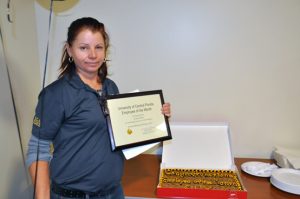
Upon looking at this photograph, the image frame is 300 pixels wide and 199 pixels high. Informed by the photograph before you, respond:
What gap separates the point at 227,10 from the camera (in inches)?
61.6

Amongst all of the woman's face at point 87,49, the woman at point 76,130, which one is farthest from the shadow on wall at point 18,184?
the woman's face at point 87,49

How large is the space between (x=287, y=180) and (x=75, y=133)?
3.28 feet

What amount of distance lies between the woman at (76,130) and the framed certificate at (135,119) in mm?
50

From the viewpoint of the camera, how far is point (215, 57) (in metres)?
1.62

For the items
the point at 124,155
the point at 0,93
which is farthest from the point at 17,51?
the point at 124,155

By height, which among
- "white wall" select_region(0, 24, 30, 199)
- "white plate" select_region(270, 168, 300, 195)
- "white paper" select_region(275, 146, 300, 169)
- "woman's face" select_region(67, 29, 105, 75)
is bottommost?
"white plate" select_region(270, 168, 300, 195)

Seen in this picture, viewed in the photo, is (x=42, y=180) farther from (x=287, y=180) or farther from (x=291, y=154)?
(x=291, y=154)

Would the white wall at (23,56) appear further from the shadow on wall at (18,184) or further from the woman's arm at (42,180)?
the woman's arm at (42,180)

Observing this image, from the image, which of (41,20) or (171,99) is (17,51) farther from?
(171,99)

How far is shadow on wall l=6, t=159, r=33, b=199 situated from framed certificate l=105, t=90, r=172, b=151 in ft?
2.26

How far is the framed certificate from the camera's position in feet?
3.51

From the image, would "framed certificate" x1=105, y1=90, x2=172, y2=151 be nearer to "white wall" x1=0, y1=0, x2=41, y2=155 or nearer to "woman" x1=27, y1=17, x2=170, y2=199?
"woman" x1=27, y1=17, x2=170, y2=199

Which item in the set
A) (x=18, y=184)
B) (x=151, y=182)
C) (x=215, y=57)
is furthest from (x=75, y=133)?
(x=215, y=57)

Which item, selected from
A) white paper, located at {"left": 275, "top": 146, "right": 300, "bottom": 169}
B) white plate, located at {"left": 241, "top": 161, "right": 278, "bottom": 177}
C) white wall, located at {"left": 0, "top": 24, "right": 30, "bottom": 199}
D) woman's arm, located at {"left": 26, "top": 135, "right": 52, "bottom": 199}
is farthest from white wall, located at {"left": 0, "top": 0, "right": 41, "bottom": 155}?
white paper, located at {"left": 275, "top": 146, "right": 300, "bottom": 169}
